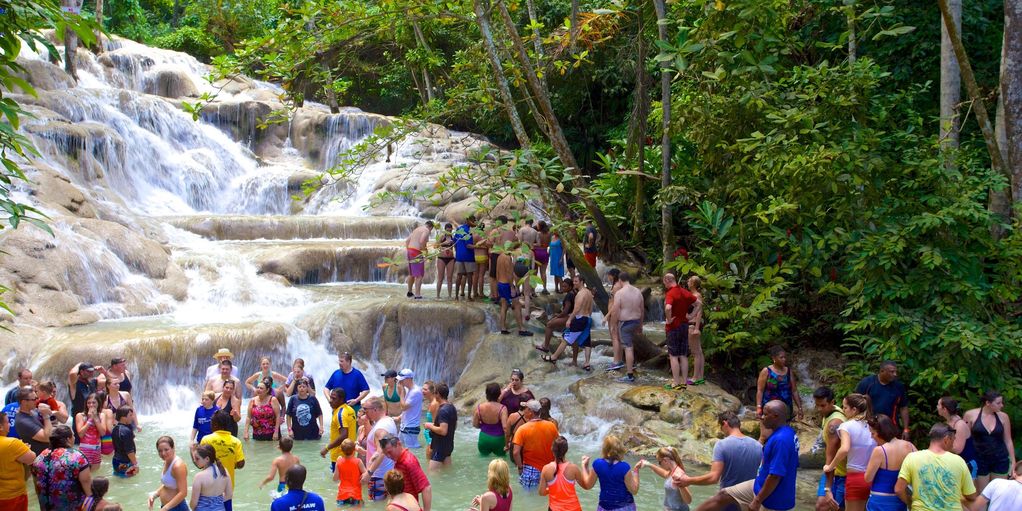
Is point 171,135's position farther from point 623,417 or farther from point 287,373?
point 623,417

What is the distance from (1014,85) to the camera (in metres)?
10.9

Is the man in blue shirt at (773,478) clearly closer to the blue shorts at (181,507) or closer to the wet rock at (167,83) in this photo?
the blue shorts at (181,507)

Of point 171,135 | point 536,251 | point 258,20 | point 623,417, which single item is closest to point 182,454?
point 623,417

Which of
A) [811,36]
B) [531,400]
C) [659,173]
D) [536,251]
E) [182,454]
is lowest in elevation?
[182,454]

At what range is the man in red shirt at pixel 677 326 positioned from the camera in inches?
456

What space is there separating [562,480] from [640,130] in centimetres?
916

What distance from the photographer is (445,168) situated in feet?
71.6

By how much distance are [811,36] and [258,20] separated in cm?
2382

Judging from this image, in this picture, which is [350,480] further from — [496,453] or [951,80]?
[951,80]

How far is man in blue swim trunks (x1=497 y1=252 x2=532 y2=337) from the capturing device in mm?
13469

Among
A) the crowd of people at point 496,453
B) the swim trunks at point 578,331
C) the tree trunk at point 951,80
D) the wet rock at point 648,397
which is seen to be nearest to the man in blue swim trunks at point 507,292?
the swim trunks at point 578,331

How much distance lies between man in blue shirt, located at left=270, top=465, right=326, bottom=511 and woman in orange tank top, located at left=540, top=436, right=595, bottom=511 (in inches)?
71.3

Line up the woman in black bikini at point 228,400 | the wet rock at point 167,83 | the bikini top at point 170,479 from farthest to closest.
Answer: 1. the wet rock at point 167,83
2. the woman in black bikini at point 228,400
3. the bikini top at point 170,479

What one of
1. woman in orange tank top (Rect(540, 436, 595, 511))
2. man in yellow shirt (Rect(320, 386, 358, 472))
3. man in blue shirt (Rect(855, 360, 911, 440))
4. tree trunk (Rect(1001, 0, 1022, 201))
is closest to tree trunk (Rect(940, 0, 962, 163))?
tree trunk (Rect(1001, 0, 1022, 201))
